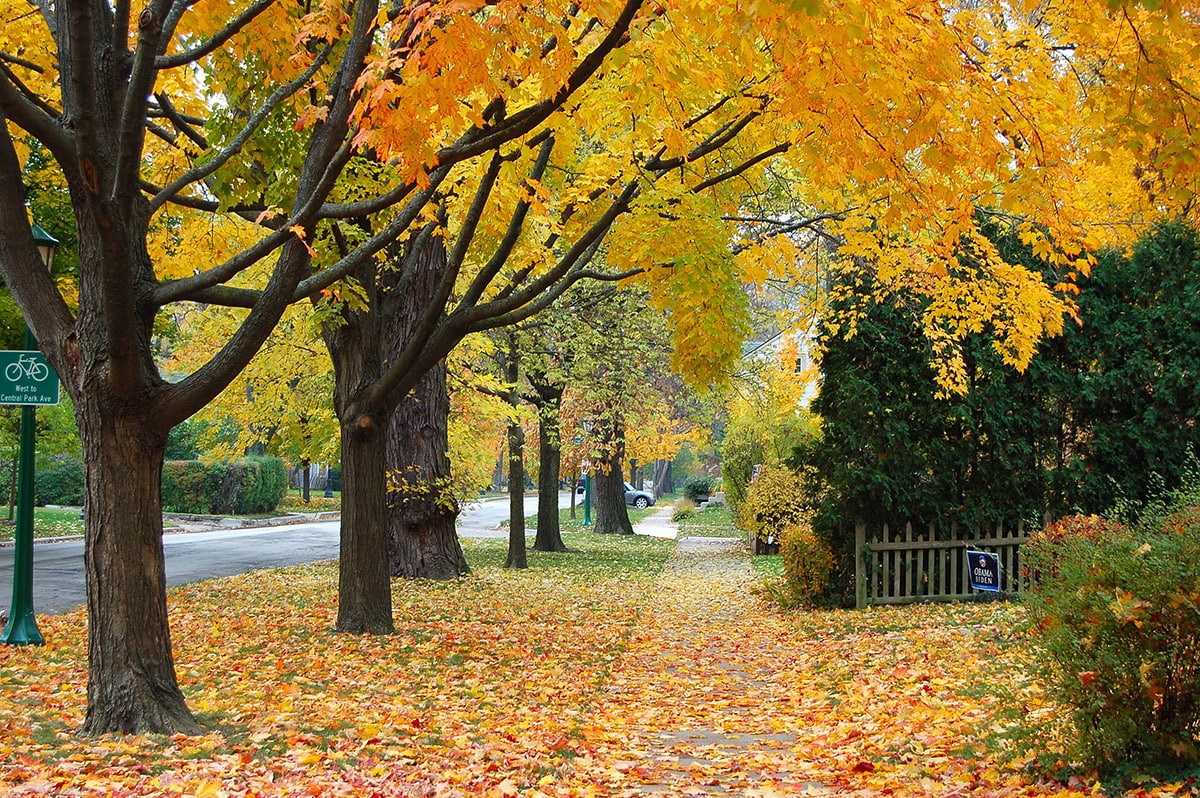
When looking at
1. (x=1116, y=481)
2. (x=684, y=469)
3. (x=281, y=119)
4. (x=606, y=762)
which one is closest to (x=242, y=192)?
(x=281, y=119)

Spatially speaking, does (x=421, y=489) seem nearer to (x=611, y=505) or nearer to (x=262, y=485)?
(x=611, y=505)

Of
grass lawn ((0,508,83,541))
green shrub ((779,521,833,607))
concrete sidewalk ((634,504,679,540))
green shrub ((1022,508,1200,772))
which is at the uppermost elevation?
green shrub ((1022,508,1200,772))

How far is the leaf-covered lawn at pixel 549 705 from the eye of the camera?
16.3ft

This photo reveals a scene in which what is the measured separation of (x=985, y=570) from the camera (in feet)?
33.0

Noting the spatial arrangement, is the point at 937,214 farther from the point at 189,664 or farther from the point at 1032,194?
the point at 189,664

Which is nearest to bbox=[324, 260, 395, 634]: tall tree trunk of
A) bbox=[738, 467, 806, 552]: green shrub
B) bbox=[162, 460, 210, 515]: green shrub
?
bbox=[738, 467, 806, 552]: green shrub

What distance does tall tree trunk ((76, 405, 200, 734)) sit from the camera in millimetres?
5820

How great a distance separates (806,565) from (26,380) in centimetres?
923

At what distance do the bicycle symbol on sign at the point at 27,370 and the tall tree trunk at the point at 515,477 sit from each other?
34.1ft

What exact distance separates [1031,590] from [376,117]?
4.50m

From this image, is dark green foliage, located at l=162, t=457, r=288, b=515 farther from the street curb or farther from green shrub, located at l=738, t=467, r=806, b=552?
green shrub, located at l=738, t=467, r=806, b=552

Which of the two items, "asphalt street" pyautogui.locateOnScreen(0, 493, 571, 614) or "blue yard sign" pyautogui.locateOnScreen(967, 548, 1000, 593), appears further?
"asphalt street" pyautogui.locateOnScreen(0, 493, 571, 614)

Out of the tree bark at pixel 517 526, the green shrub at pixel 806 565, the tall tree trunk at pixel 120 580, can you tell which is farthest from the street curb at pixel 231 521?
the tall tree trunk at pixel 120 580

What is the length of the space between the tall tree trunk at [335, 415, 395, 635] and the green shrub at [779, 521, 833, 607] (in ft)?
18.1
